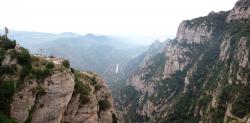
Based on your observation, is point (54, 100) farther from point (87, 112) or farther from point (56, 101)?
point (87, 112)

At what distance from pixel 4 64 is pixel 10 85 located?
6318 mm

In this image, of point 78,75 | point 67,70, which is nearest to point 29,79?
point 67,70

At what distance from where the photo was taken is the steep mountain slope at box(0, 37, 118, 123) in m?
93.9

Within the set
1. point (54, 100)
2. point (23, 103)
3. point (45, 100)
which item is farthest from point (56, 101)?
point (23, 103)

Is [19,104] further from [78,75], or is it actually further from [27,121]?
[78,75]

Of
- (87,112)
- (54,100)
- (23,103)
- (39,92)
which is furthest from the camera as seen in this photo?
(87,112)

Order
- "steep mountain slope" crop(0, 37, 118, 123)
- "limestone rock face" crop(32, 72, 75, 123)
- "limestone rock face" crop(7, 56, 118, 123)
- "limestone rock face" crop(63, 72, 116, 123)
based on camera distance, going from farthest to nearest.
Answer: "limestone rock face" crop(63, 72, 116, 123) < "limestone rock face" crop(32, 72, 75, 123) < "limestone rock face" crop(7, 56, 118, 123) < "steep mountain slope" crop(0, 37, 118, 123)

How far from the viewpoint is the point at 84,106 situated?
106 meters

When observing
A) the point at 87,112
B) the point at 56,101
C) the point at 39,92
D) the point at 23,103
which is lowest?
the point at 87,112

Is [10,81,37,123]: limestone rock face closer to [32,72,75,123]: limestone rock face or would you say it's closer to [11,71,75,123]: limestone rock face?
[11,71,75,123]: limestone rock face

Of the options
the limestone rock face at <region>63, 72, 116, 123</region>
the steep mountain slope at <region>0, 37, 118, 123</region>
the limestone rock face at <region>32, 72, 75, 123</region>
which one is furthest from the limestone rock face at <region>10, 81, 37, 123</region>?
the limestone rock face at <region>63, 72, 116, 123</region>

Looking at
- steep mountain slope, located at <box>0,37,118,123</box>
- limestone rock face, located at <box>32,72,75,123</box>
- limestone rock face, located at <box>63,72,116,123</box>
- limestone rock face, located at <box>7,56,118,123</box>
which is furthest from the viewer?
limestone rock face, located at <box>63,72,116,123</box>

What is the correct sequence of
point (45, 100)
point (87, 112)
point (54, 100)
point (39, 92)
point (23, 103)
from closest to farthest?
point (23, 103)
point (39, 92)
point (45, 100)
point (54, 100)
point (87, 112)

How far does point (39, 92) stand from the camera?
9694cm
